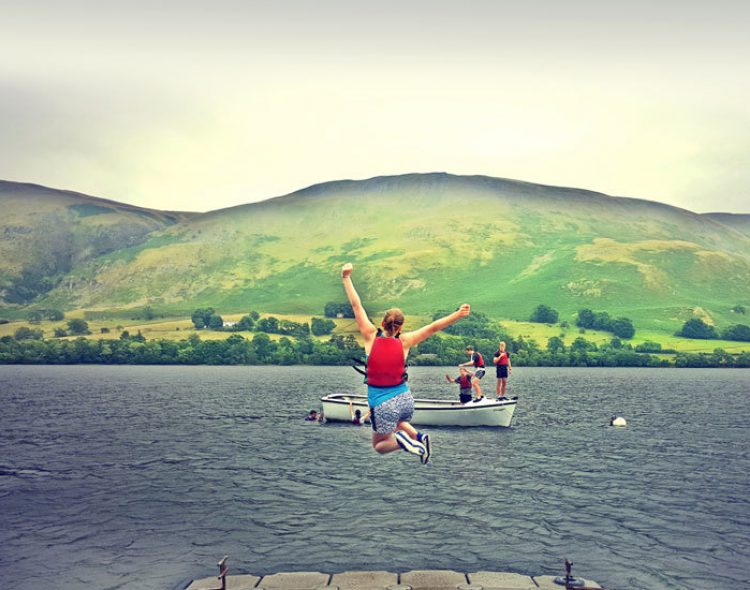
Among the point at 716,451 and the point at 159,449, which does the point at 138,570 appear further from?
the point at 716,451

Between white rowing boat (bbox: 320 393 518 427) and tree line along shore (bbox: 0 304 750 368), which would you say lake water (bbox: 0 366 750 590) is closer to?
white rowing boat (bbox: 320 393 518 427)

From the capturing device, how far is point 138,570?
18609mm

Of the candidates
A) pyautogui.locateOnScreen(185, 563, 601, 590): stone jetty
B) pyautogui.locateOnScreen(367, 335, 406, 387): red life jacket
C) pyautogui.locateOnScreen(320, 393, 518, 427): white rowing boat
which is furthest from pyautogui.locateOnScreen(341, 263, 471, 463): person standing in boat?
pyautogui.locateOnScreen(320, 393, 518, 427): white rowing boat

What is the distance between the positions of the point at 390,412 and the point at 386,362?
0.85m

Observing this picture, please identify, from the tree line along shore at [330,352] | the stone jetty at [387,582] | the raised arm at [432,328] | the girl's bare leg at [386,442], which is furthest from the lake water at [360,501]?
the tree line along shore at [330,352]

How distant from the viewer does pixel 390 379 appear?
35.6 feet

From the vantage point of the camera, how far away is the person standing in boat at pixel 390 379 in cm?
1062

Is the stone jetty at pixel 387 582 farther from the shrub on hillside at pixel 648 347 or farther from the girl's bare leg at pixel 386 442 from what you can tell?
the shrub on hillside at pixel 648 347

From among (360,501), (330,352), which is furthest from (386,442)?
(330,352)

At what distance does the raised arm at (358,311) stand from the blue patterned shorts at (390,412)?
35.8 inches

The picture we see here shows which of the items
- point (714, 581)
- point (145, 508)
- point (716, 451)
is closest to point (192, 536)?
point (145, 508)

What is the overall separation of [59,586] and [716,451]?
3918cm

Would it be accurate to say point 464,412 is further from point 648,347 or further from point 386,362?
point 648,347

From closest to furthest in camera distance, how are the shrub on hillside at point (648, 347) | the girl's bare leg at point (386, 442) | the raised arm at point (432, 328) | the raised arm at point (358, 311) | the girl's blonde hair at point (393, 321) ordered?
1. the raised arm at point (358, 311)
2. the raised arm at point (432, 328)
3. the girl's blonde hair at point (393, 321)
4. the girl's bare leg at point (386, 442)
5. the shrub on hillside at point (648, 347)
